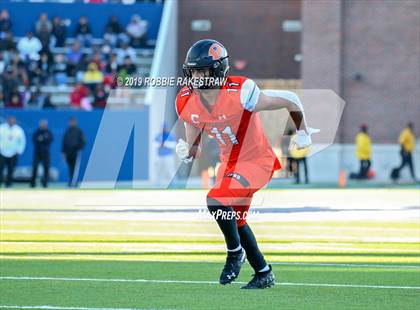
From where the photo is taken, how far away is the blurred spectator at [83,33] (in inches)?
1267

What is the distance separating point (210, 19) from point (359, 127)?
6861 mm

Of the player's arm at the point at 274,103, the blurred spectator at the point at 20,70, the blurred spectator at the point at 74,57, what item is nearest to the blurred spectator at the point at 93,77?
the blurred spectator at the point at 74,57

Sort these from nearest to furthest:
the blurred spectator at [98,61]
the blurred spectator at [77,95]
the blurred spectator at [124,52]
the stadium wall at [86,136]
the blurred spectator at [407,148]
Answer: the stadium wall at [86,136] → the blurred spectator at [77,95] → the blurred spectator at [407,148] → the blurred spectator at [98,61] → the blurred spectator at [124,52]

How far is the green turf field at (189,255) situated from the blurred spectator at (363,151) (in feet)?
32.4

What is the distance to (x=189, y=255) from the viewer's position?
10.8 metres

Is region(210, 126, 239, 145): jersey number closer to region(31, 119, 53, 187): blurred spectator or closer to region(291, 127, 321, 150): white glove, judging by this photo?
region(291, 127, 321, 150): white glove

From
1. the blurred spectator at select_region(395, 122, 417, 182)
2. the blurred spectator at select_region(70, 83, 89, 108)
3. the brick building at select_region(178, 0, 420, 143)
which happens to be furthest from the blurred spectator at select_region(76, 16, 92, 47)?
the blurred spectator at select_region(395, 122, 417, 182)

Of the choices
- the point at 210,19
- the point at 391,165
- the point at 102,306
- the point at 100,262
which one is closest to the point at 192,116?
the point at 102,306

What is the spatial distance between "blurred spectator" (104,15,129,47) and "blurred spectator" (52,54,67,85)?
1.67 metres

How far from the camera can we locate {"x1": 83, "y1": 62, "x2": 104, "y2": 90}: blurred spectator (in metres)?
29.8

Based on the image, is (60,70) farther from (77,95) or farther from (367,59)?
(367,59)

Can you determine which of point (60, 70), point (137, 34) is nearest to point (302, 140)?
point (60, 70)

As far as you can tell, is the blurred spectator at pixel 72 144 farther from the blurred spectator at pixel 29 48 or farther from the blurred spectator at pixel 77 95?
the blurred spectator at pixel 29 48

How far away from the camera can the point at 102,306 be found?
729 cm
